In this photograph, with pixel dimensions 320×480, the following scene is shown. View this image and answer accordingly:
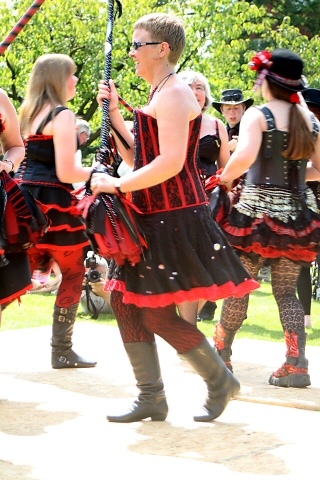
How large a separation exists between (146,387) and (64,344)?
1619 millimetres

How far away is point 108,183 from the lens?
4.14 metres

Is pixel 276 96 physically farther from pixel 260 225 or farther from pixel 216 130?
pixel 216 130

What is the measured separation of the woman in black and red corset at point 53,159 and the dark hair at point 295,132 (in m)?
1.23

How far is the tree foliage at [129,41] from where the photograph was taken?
21031mm

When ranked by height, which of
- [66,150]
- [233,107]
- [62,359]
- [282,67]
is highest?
[282,67]

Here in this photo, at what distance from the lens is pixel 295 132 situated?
5355 millimetres

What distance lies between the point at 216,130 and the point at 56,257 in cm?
158

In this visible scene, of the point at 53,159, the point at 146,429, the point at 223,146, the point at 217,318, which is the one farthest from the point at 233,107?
the point at 146,429

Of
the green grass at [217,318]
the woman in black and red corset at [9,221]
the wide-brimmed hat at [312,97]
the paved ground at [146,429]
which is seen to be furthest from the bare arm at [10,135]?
the green grass at [217,318]

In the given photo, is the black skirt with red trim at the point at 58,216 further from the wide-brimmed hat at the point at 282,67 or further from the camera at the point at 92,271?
the camera at the point at 92,271

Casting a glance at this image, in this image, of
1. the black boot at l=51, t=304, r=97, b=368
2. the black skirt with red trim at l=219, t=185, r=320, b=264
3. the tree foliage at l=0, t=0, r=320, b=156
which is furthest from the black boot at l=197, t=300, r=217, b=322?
the tree foliage at l=0, t=0, r=320, b=156

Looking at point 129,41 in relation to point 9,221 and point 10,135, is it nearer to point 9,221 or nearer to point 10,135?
point 10,135

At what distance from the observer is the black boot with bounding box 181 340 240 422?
4.34 metres

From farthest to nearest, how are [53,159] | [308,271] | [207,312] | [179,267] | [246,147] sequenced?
[207,312] → [308,271] → [53,159] → [246,147] → [179,267]
